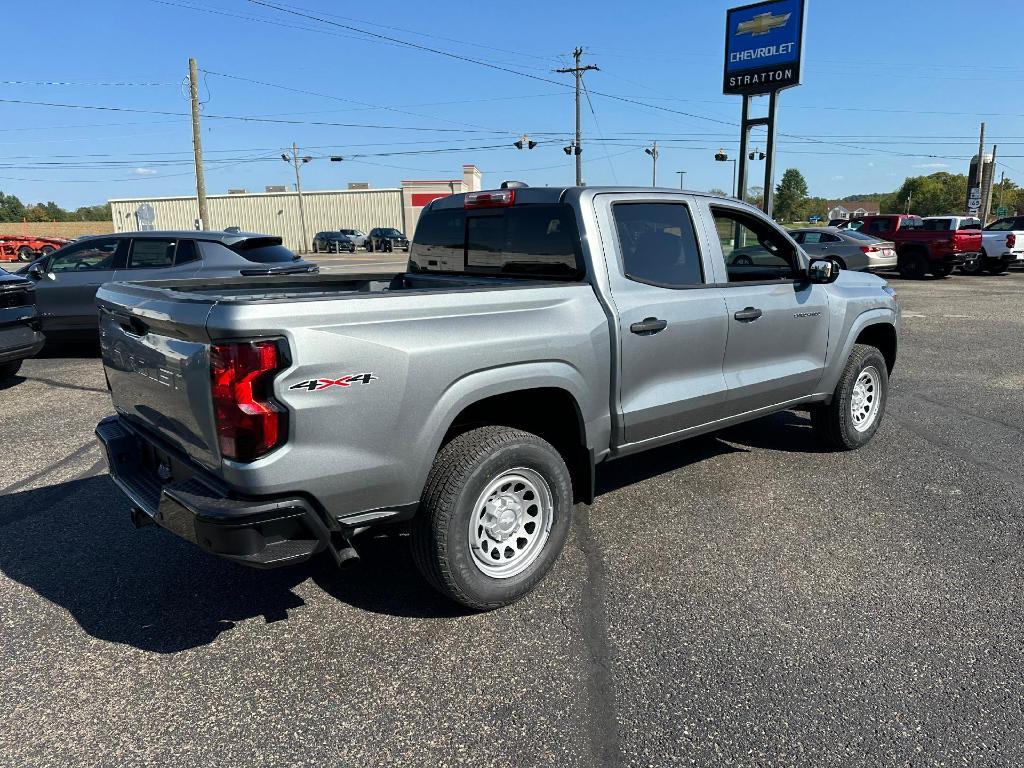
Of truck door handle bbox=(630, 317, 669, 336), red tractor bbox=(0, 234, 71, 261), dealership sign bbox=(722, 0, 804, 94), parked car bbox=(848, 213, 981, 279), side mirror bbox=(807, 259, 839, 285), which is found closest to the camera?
truck door handle bbox=(630, 317, 669, 336)

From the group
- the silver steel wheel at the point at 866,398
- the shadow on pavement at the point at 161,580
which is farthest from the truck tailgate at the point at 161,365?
the silver steel wheel at the point at 866,398

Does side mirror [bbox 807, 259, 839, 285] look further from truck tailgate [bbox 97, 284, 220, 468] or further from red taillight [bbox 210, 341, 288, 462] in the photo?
truck tailgate [bbox 97, 284, 220, 468]

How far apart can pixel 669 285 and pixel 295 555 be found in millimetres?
2409

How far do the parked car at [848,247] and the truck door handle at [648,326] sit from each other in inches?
670

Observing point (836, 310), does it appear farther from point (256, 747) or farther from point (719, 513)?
point (256, 747)

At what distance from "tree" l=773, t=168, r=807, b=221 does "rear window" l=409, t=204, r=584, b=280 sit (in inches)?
5444

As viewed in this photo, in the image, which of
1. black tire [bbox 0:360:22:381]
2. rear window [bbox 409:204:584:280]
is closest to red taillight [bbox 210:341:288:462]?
rear window [bbox 409:204:584:280]

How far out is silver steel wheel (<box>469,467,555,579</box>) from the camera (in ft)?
10.6

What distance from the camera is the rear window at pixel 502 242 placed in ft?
12.5

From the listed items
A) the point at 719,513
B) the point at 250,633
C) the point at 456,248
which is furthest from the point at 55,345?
the point at 719,513

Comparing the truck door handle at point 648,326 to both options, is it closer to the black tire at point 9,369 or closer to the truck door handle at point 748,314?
the truck door handle at point 748,314

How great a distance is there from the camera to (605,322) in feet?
11.8

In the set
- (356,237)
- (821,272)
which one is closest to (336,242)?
(356,237)

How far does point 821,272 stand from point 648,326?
1.64 m
